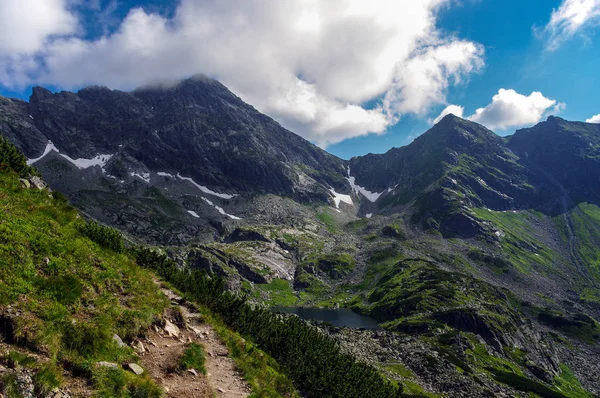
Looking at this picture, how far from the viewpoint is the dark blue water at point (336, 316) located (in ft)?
513

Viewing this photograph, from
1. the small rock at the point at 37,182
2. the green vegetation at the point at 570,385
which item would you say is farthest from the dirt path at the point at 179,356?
the green vegetation at the point at 570,385

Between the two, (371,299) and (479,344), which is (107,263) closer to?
(479,344)

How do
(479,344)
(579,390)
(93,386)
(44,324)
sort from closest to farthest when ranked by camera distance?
(93,386) → (44,324) → (579,390) → (479,344)

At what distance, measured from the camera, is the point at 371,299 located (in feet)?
628

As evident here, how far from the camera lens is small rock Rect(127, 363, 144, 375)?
14.5m

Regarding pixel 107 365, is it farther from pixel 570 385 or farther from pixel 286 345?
pixel 570 385

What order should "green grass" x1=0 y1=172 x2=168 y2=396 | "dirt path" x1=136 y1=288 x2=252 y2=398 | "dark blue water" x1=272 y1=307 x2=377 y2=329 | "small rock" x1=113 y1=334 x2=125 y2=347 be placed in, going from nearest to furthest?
"green grass" x1=0 y1=172 x2=168 y2=396 < "small rock" x1=113 y1=334 x2=125 y2=347 < "dirt path" x1=136 y1=288 x2=252 y2=398 < "dark blue water" x1=272 y1=307 x2=377 y2=329

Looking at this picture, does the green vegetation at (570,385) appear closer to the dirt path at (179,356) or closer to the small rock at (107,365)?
the dirt path at (179,356)

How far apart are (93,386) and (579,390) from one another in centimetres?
15900

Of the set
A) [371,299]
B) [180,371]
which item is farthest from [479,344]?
[180,371]

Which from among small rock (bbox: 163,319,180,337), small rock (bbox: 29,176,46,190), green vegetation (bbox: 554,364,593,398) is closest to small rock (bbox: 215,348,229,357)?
small rock (bbox: 163,319,180,337)

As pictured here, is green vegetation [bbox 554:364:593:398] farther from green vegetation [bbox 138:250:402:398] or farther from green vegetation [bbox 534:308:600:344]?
green vegetation [bbox 138:250:402:398]

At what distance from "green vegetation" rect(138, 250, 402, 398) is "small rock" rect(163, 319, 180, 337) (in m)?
12.9

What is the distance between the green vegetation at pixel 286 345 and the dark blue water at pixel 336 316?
327 feet
